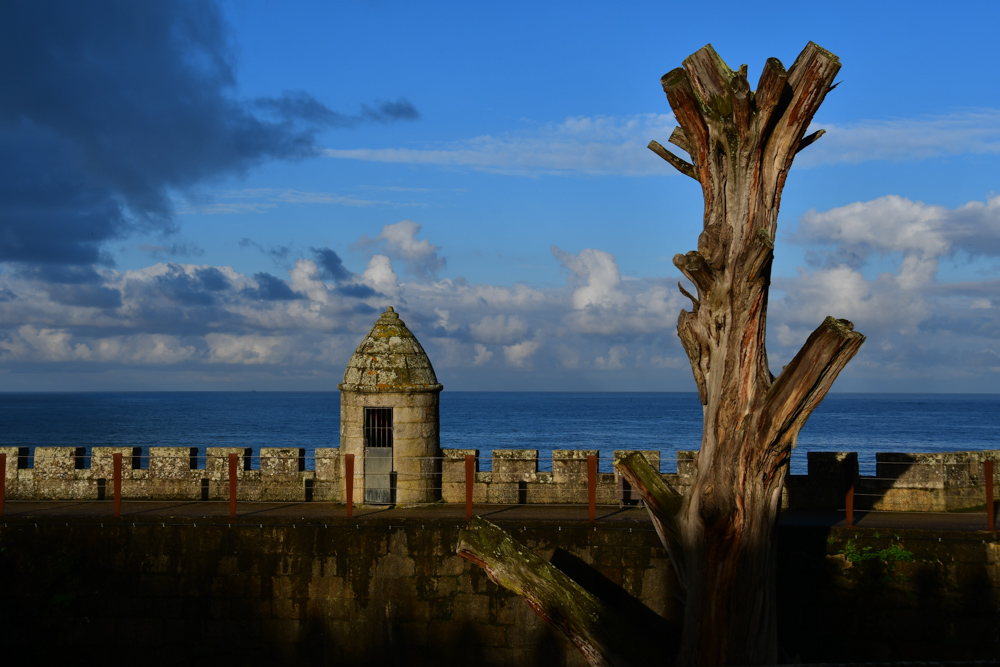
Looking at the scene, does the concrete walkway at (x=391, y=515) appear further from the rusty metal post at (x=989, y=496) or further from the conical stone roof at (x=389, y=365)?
the conical stone roof at (x=389, y=365)

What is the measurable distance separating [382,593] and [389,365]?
331cm

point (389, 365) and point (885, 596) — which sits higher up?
point (389, 365)

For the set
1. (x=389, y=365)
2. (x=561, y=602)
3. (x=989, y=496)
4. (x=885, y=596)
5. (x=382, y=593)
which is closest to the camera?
(x=561, y=602)

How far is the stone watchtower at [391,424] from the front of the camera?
36.7 feet

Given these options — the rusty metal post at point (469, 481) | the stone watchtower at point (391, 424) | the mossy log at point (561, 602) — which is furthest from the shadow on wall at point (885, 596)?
the stone watchtower at point (391, 424)

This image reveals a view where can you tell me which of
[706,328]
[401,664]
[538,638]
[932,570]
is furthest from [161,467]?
[932,570]

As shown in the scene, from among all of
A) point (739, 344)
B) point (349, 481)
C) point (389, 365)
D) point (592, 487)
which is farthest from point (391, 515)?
point (739, 344)

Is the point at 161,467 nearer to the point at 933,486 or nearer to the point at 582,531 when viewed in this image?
the point at 582,531

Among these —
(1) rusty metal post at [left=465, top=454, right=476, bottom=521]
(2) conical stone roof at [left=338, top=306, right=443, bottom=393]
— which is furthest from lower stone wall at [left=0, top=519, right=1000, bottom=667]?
(2) conical stone roof at [left=338, top=306, right=443, bottom=393]

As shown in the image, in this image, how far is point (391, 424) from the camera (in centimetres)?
1152

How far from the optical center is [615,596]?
8.91 meters

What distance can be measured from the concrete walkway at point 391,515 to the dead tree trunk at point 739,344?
2.44 m

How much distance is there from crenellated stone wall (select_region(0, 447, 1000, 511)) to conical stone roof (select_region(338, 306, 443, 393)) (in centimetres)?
108

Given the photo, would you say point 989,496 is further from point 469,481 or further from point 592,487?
point 469,481
